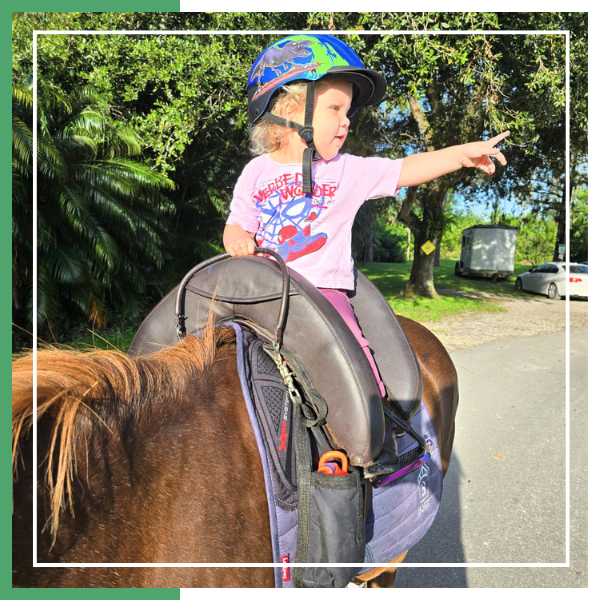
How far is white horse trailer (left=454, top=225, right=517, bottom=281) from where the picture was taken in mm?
4551

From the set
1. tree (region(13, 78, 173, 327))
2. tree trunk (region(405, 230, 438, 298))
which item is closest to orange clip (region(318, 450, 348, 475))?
tree trunk (region(405, 230, 438, 298))

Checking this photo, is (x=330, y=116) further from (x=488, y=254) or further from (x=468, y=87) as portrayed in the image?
(x=488, y=254)

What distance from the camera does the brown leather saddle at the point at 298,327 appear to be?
4.47 feet

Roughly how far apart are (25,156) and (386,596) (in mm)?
4834

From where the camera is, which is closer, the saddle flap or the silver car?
the saddle flap

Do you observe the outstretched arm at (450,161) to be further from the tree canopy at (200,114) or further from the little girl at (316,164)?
the tree canopy at (200,114)

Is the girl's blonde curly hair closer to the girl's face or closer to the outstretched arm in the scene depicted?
the girl's face

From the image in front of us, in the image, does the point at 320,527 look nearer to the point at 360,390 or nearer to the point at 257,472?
the point at 257,472

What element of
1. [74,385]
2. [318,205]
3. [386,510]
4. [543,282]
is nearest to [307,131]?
[318,205]

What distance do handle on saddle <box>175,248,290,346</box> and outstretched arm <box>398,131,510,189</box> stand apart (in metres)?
0.70

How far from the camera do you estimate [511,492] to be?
11.3ft

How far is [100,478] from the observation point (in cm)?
101

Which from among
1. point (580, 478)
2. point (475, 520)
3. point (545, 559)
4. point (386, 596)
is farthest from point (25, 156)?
point (580, 478)

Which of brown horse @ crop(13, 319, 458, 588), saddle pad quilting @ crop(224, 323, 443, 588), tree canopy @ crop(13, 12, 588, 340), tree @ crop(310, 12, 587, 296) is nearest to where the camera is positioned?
brown horse @ crop(13, 319, 458, 588)
